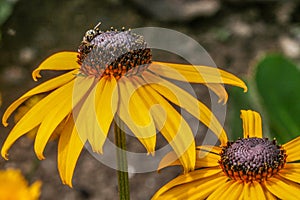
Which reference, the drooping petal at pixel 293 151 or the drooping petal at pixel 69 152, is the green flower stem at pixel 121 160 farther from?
the drooping petal at pixel 293 151

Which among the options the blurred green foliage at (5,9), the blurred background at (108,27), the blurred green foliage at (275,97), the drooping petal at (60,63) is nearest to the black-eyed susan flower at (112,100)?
the drooping petal at (60,63)

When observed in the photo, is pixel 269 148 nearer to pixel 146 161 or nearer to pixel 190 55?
pixel 146 161

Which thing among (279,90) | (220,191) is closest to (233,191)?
(220,191)

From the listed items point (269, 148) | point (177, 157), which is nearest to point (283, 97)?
point (269, 148)

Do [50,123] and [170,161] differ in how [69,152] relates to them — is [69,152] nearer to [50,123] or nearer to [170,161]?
[50,123]

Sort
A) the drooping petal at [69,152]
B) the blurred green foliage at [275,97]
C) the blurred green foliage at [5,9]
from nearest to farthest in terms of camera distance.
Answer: the drooping petal at [69,152], the blurred green foliage at [275,97], the blurred green foliage at [5,9]

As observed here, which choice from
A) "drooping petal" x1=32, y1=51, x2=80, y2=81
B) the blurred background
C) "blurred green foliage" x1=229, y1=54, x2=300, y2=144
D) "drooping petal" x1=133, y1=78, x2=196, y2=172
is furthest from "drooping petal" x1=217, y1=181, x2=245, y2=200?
the blurred background
